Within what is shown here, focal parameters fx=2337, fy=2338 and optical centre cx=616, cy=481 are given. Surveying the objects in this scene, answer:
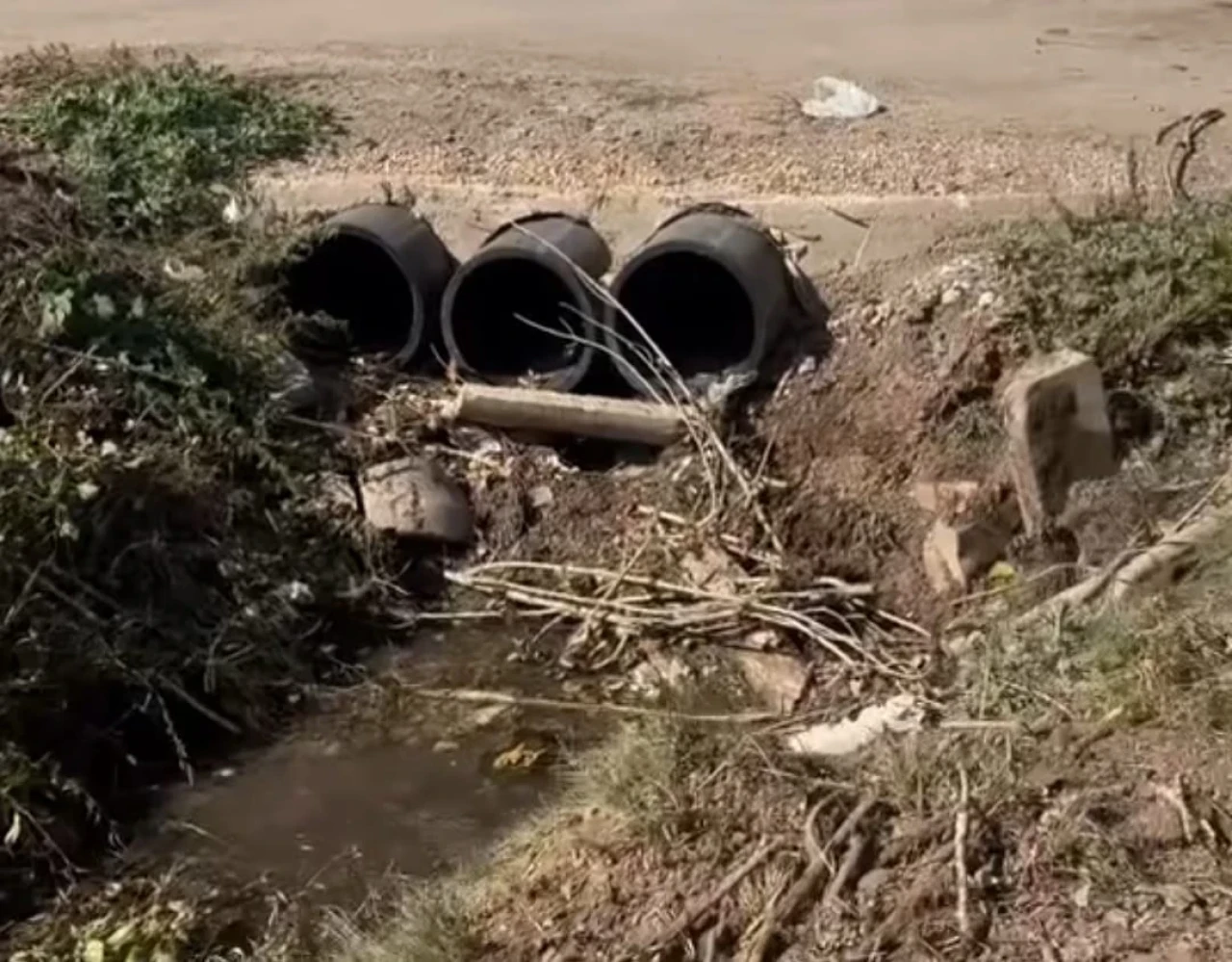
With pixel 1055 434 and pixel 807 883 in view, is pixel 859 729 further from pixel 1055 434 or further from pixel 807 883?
pixel 1055 434

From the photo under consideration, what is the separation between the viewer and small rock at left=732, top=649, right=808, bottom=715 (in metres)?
7.27

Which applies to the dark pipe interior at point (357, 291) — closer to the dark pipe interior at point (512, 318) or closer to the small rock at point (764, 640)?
the dark pipe interior at point (512, 318)

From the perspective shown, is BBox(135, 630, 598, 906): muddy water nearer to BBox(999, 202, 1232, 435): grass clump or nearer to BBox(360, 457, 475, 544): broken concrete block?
BBox(360, 457, 475, 544): broken concrete block

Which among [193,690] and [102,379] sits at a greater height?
[102,379]

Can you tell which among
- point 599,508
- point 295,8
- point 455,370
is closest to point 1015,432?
point 599,508

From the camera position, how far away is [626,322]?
8.57 metres

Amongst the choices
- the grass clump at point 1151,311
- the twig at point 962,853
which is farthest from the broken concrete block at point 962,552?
the twig at point 962,853

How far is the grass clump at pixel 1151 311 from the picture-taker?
312 inches

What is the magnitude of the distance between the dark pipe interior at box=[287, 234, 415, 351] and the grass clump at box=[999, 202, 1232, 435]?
7.94 ft

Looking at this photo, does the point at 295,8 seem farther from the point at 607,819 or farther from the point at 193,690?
the point at 607,819

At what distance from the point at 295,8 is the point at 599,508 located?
4461mm

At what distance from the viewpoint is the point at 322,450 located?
27.7 feet

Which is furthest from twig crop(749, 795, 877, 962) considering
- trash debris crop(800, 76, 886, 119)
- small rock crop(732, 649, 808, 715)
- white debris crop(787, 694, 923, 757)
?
trash debris crop(800, 76, 886, 119)

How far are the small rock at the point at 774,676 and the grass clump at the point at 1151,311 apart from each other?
1.51 meters
